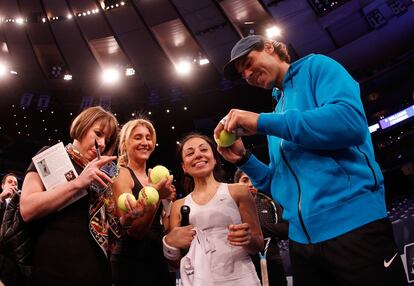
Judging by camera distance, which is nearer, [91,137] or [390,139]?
[91,137]

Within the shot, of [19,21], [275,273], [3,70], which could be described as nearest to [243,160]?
[275,273]

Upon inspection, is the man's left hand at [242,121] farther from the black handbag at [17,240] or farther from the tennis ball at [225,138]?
the black handbag at [17,240]

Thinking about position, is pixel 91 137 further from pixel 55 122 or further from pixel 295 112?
pixel 55 122

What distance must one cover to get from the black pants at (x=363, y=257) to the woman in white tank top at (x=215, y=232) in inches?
27.0

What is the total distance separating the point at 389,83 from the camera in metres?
13.1

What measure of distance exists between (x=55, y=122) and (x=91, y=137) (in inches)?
589

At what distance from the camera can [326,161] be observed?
1.52 metres

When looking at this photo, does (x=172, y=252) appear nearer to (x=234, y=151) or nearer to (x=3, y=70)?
(x=234, y=151)

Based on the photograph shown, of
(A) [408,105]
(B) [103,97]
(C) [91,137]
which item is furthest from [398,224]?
(B) [103,97]

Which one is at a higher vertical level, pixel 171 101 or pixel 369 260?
pixel 171 101

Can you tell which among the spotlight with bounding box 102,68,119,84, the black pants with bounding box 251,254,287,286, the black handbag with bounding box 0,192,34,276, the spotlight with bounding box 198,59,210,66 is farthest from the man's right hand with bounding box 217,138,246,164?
the spotlight with bounding box 102,68,119,84

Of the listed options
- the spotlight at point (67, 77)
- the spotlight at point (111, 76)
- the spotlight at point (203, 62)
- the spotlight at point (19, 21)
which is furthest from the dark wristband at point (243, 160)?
the spotlight at point (19, 21)

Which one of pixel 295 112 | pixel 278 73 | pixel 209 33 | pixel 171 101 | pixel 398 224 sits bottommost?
pixel 398 224

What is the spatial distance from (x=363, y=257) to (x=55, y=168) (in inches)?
63.6
